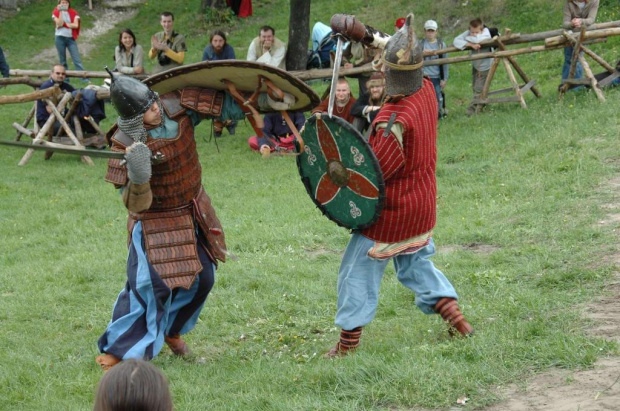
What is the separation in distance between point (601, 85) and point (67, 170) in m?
7.51

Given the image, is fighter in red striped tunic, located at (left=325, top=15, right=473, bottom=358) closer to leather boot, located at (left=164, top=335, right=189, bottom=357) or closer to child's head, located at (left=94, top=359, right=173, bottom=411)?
leather boot, located at (left=164, top=335, right=189, bottom=357)

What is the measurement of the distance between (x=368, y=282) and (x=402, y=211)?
0.44 metres

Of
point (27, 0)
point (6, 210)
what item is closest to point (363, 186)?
point (6, 210)

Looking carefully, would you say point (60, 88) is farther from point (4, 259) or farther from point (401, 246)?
point (401, 246)

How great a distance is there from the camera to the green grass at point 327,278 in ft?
14.0

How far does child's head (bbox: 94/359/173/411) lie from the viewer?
2230 mm

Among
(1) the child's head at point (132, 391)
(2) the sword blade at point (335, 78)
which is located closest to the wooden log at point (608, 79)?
(2) the sword blade at point (335, 78)

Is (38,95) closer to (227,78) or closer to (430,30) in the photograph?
(430,30)

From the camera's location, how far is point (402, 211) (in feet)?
15.2

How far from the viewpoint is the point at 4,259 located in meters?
7.93

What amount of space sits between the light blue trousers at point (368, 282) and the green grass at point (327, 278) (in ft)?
0.75

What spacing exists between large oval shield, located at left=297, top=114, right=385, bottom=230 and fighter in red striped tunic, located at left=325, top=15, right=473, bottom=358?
86mm

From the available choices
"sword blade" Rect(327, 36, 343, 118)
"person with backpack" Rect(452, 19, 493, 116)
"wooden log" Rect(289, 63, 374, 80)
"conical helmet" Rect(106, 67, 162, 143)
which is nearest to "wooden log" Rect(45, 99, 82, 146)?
"wooden log" Rect(289, 63, 374, 80)

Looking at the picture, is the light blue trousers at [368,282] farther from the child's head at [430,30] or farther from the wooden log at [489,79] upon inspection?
the child's head at [430,30]
